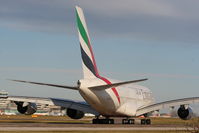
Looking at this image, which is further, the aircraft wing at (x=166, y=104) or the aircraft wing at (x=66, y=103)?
the aircraft wing at (x=66, y=103)

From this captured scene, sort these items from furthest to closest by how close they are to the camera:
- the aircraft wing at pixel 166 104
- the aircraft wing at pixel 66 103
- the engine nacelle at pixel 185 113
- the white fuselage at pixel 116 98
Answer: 1. the aircraft wing at pixel 66 103
2. the engine nacelle at pixel 185 113
3. the aircraft wing at pixel 166 104
4. the white fuselage at pixel 116 98

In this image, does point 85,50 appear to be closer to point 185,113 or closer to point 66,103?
point 66,103

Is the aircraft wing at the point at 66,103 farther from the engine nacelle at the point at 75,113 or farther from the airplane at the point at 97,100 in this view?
the engine nacelle at the point at 75,113

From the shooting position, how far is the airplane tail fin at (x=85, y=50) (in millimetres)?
49906

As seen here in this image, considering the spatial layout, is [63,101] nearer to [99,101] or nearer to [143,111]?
[99,101]

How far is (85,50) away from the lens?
50.7 m

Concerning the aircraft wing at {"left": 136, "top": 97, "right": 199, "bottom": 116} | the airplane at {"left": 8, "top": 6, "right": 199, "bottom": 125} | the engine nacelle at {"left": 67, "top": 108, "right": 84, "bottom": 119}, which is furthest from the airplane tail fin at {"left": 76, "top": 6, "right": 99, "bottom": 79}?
the aircraft wing at {"left": 136, "top": 97, "right": 199, "bottom": 116}

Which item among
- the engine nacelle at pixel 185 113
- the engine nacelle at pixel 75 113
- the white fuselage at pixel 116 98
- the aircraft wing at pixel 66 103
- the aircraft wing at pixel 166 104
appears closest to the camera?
the white fuselage at pixel 116 98

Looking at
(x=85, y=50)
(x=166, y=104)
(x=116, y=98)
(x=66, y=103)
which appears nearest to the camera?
(x=85, y=50)

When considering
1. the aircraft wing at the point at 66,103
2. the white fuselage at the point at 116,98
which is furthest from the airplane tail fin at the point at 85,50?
the aircraft wing at the point at 66,103

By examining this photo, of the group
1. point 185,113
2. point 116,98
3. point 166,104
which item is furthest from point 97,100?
point 185,113

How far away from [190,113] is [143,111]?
7043 mm

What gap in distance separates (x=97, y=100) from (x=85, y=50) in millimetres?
5563

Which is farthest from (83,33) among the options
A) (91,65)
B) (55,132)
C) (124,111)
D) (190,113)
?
(55,132)
